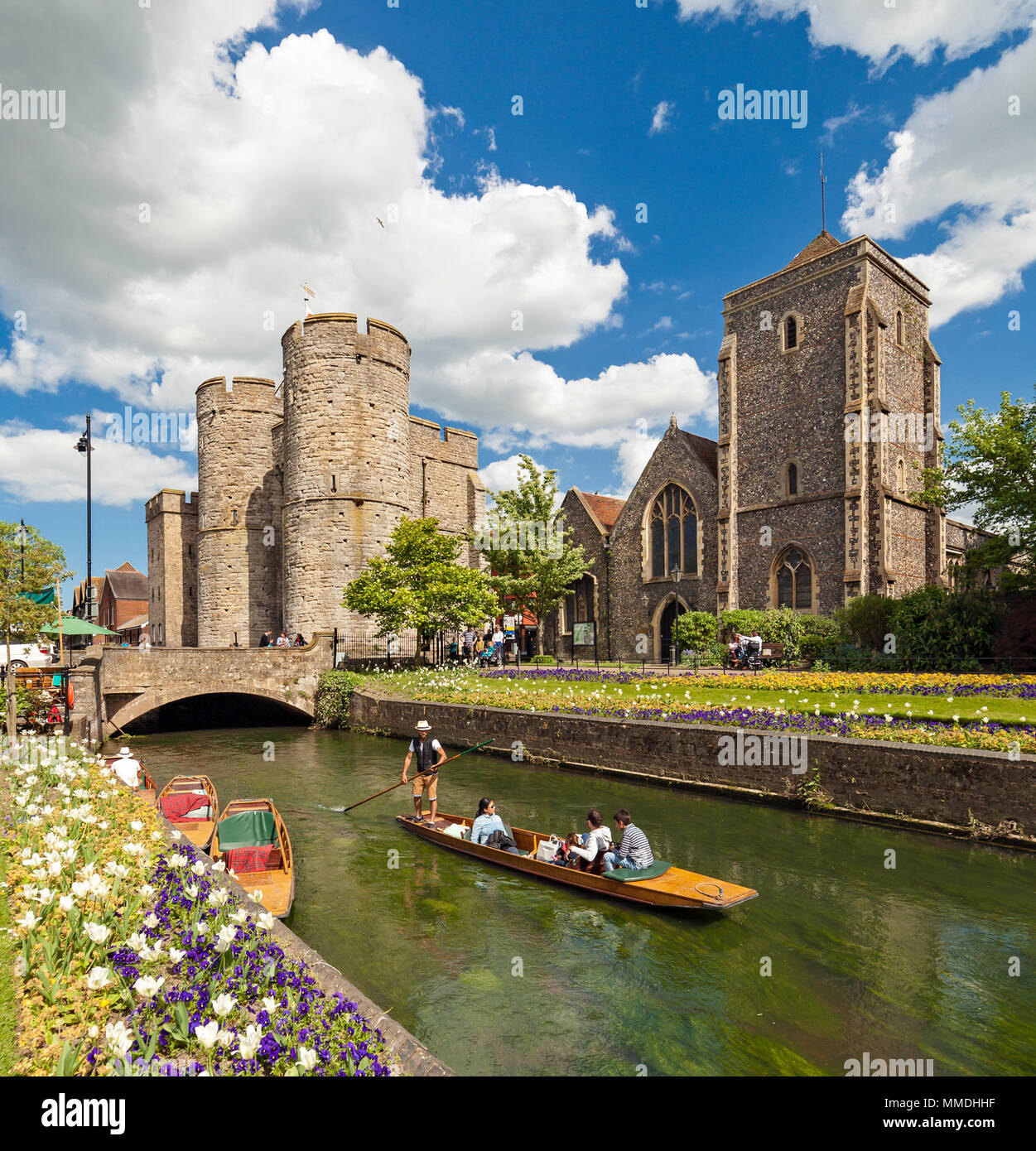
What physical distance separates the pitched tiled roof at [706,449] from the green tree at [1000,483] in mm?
10885

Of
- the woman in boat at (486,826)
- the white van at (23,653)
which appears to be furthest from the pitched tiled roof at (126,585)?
the woman in boat at (486,826)

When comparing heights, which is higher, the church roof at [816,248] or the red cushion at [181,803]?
the church roof at [816,248]

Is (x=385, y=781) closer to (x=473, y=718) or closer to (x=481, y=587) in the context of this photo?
(x=473, y=718)

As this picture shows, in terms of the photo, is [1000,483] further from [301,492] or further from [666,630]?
[301,492]

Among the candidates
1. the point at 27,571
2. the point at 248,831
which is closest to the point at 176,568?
the point at 27,571

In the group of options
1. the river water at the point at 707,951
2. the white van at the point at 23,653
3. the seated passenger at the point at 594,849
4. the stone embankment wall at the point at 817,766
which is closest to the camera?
the river water at the point at 707,951

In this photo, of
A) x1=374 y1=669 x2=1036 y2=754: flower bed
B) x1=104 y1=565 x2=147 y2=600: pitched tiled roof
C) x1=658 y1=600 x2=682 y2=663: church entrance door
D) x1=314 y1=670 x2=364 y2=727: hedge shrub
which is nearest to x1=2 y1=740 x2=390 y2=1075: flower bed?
x1=374 y1=669 x2=1036 y2=754: flower bed

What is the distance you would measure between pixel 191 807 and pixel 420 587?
16.3 m

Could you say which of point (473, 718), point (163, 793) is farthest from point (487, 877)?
point (473, 718)

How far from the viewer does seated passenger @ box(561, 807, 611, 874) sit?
9.22m

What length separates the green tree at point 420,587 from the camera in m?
26.8

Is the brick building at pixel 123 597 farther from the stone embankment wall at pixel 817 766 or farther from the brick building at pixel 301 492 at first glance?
the stone embankment wall at pixel 817 766

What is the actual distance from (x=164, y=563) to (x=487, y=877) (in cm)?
3808

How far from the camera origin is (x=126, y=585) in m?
73.5
